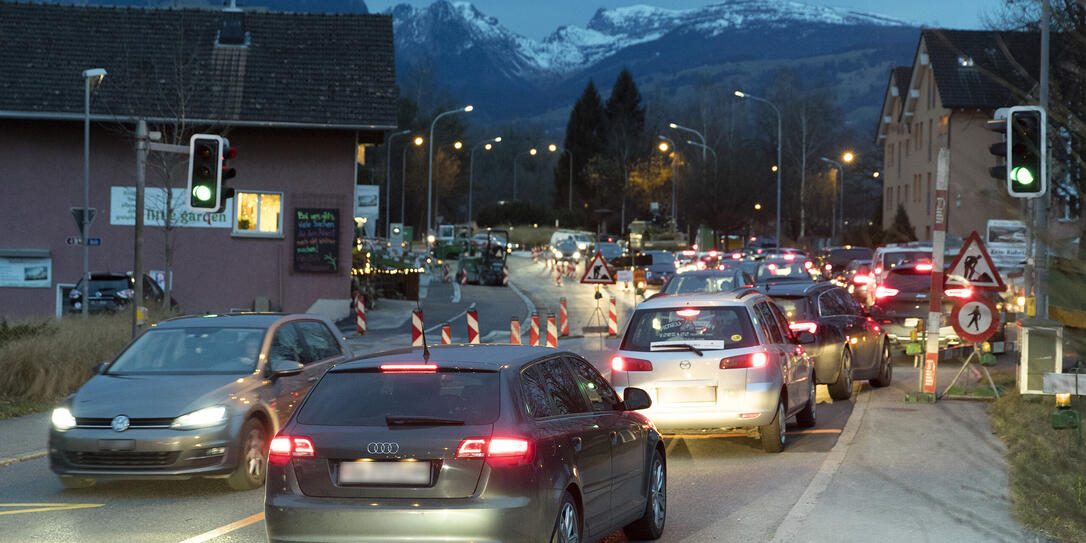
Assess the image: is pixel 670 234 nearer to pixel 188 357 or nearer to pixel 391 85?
pixel 391 85

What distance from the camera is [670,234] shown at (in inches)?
3484

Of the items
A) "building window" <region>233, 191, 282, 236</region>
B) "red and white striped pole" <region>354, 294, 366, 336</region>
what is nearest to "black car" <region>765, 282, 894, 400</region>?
"red and white striped pole" <region>354, 294, 366, 336</region>

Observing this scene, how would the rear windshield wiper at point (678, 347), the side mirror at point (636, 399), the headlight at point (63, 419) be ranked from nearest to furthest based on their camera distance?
1. the side mirror at point (636, 399)
2. the headlight at point (63, 419)
3. the rear windshield wiper at point (678, 347)

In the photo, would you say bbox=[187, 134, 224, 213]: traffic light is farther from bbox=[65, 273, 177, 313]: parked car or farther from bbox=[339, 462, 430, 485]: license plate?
bbox=[339, 462, 430, 485]: license plate

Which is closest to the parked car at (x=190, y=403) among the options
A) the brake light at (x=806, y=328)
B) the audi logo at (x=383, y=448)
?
the audi logo at (x=383, y=448)

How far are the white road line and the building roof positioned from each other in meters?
21.9

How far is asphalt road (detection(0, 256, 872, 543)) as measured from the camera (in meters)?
8.54

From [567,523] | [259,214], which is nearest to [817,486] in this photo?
[567,523]

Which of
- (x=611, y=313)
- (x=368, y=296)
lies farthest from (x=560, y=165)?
(x=611, y=313)

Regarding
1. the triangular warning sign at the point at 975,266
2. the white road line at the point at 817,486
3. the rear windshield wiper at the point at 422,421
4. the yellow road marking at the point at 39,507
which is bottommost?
the yellow road marking at the point at 39,507

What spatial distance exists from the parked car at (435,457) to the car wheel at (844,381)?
10.1m

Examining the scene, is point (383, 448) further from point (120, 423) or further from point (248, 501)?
point (120, 423)

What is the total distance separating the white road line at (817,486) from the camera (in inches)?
320

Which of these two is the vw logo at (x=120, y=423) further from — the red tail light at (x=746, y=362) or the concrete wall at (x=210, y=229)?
the concrete wall at (x=210, y=229)
